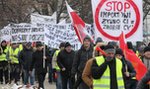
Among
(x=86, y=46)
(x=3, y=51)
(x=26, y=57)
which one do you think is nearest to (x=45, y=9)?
(x=3, y=51)

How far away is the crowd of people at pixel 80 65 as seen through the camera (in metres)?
8.09

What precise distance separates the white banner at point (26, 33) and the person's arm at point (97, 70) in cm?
1078

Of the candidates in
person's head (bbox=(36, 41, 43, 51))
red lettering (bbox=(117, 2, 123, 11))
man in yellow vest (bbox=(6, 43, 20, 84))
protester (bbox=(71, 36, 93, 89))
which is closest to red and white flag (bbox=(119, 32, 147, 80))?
red lettering (bbox=(117, 2, 123, 11))

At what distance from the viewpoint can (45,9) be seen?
35.3m

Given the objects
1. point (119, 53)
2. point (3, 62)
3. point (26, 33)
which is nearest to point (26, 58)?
point (26, 33)

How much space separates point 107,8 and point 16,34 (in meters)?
10.9

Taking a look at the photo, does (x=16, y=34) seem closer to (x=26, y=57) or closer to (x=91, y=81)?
(x=26, y=57)

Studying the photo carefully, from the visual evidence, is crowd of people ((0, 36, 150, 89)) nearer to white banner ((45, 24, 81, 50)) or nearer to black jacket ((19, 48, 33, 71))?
black jacket ((19, 48, 33, 71))

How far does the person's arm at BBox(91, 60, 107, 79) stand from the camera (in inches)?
315

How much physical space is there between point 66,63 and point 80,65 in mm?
2423

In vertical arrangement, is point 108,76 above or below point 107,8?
below

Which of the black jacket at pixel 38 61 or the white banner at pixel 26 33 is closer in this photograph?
the black jacket at pixel 38 61

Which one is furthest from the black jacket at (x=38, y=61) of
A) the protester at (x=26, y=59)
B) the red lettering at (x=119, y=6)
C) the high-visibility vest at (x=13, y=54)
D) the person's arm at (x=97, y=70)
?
the person's arm at (x=97, y=70)

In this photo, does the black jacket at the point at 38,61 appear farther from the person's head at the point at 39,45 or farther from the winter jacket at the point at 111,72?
the winter jacket at the point at 111,72
